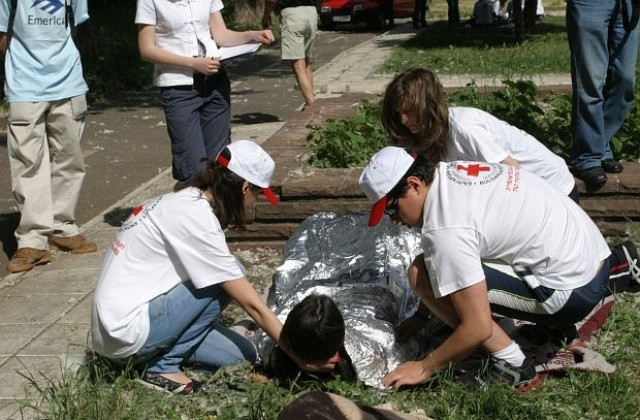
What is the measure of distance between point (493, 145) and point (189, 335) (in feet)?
5.22

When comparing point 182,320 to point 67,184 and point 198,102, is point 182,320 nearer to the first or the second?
point 198,102

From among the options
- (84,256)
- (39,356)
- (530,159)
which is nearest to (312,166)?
(84,256)

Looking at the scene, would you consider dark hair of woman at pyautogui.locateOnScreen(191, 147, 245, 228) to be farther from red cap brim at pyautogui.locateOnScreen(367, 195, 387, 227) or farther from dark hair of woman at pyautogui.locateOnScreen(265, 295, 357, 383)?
red cap brim at pyautogui.locateOnScreen(367, 195, 387, 227)

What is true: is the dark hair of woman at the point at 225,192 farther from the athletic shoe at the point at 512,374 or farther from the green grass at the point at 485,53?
the green grass at the point at 485,53

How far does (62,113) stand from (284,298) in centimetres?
217

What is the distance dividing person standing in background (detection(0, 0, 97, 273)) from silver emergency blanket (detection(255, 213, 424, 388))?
1.67m

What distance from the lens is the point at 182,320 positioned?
400 centimetres

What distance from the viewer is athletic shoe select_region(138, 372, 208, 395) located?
13.1 ft

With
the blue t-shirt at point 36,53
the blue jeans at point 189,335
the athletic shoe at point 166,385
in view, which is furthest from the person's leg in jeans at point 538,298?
the blue t-shirt at point 36,53

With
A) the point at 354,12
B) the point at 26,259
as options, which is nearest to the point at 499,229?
the point at 26,259

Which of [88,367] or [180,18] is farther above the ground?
[180,18]

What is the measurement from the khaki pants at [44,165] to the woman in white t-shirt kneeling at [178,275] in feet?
7.00

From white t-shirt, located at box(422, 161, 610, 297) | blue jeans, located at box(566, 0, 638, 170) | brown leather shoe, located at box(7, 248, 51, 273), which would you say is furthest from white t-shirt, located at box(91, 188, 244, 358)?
blue jeans, located at box(566, 0, 638, 170)

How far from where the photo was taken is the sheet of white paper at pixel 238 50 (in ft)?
19.1
